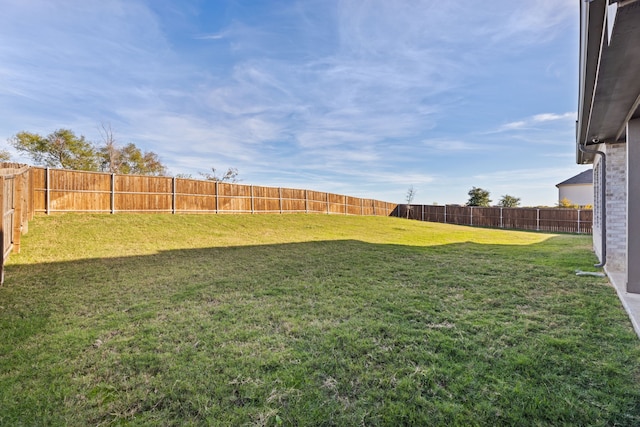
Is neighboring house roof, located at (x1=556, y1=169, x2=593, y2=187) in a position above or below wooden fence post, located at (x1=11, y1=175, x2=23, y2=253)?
above

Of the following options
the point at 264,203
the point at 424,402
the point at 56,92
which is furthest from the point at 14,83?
the point at 424,402

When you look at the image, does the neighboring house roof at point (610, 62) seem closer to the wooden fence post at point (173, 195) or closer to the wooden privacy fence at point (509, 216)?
the wooden fence post at point (173, 195)

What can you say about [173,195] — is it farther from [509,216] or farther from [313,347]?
[509,216]

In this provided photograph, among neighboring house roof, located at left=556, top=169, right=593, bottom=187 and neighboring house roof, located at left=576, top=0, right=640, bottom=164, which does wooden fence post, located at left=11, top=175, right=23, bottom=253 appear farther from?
neighboring house roof, located at left=556, top=169, right=593, bottom=187

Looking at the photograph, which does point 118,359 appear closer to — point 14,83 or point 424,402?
point 424,402

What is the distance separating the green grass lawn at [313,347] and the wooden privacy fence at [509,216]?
15.1 meters

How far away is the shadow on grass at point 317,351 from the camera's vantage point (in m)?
1.75

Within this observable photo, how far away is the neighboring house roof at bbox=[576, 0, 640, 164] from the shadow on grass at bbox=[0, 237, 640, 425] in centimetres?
228

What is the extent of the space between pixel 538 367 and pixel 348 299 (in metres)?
2.08

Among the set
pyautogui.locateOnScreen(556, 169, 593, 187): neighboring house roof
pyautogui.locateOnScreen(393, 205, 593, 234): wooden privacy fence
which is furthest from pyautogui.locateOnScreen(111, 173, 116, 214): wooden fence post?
pyautogui.locateOnScreen(556, 169, 593, 187): neighboring house roof

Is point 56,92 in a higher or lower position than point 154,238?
higher

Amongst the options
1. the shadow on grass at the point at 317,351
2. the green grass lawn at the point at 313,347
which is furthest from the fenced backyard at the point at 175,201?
the shadow on grass at the point at 317,351

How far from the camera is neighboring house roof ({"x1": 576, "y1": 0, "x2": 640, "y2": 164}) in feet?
5.99

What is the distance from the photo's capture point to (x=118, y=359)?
2.39m
